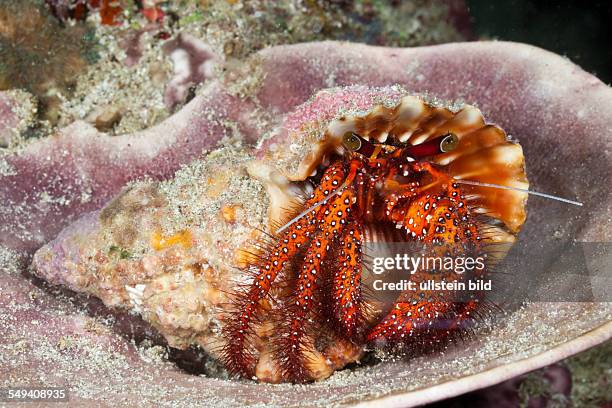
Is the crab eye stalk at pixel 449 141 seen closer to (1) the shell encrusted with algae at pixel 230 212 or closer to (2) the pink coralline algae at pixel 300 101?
(1) the shell encrusted with algae at pixel 230 212

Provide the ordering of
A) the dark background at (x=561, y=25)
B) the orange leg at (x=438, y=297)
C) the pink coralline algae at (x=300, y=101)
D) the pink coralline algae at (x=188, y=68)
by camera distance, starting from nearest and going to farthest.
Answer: the orange leg at (x=438, y=297) < the pink coralline algae at (x=300, y=101) < the dark background at (x=561, y=25) < the pink coralline algae at (x=188, y=68)

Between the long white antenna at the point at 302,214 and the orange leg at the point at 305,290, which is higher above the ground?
the long white antenna at the point at 302,214

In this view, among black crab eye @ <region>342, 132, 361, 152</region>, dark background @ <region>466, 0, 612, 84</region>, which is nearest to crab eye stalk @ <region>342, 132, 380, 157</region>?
black crab eye @ <region>342, 132, 361, 152</region>

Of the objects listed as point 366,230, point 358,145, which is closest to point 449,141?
point 358,145

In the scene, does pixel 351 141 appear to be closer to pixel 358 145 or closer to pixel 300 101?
pixel 358 145

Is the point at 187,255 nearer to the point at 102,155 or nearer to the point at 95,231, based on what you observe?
the point at 95,231

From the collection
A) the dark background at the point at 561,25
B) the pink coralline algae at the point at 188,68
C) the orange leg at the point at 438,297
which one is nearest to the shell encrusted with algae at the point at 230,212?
the orange leg at the point at 438,297

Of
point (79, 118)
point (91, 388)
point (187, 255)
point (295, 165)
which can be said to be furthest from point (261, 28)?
point (91, 388)
